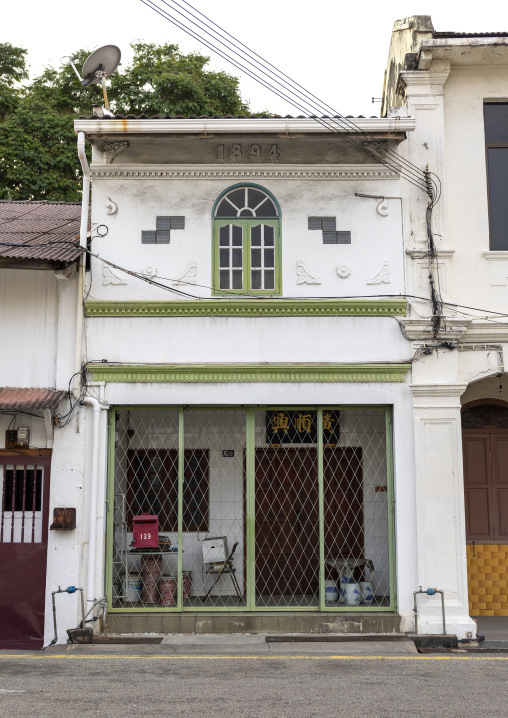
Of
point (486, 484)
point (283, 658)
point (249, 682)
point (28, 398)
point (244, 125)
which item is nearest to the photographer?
point (249, 682)

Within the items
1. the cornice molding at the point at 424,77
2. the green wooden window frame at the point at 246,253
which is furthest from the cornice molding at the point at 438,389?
the cornice molding at the point at 424,77

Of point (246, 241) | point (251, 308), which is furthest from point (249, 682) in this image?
point (246, 241)

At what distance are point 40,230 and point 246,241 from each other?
3.03 metres

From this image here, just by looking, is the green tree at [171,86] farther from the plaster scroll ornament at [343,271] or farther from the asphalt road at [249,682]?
the asphalt road at [249,682]

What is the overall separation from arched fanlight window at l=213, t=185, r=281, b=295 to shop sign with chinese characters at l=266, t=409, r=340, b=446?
1997 mm

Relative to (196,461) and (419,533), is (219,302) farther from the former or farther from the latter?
(419,533)

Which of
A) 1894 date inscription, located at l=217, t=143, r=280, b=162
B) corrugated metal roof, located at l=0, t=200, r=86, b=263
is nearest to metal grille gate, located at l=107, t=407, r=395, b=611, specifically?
corrugated metal roof, located at l=0, t=200, r=86, b=263

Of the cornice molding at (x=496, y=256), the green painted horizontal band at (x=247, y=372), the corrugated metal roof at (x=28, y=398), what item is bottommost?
the corrugated metal roof at (x=28, y=398)

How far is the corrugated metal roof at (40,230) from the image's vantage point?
406 inches

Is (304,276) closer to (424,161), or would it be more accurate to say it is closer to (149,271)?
(149,271)

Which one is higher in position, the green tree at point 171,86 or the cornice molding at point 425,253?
the green tree at point 171,86

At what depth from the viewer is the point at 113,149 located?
11.2 meters

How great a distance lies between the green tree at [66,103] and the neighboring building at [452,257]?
11.2m

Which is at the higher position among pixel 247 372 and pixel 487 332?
pixel 487 332
